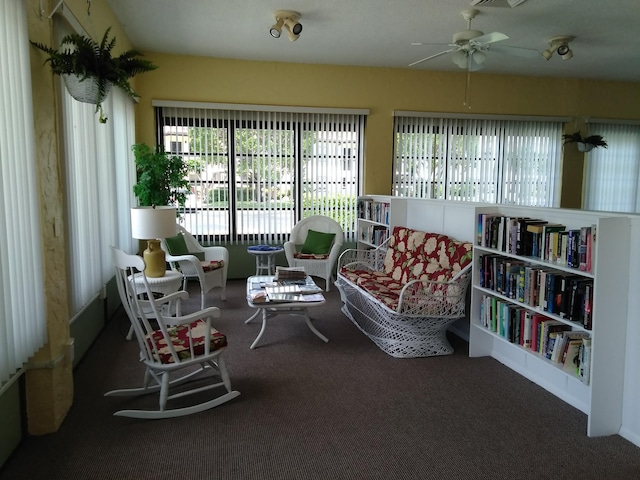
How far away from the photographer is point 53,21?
119 inches

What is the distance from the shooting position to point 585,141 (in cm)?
759

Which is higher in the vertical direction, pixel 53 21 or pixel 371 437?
pixel 53 21

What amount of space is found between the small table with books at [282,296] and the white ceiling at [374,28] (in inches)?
107

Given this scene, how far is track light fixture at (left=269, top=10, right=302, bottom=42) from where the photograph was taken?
488 centimetres

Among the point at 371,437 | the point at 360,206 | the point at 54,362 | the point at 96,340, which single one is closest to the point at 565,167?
the point at 360,206

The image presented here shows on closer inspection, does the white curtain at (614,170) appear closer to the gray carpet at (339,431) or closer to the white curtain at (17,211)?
the gray carpet at (339,431)

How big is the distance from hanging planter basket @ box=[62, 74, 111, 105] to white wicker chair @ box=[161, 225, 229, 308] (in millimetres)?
2482

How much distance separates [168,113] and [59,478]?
521 cm

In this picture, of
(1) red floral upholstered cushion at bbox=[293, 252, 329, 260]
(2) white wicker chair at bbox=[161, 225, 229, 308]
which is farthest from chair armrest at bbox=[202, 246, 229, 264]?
Result: (1) red floral upholstered cushion at bbox=[293, 252, 329, 260]

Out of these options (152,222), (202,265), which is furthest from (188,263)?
(152,222)

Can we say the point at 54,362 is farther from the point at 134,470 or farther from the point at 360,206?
the point at 360,206

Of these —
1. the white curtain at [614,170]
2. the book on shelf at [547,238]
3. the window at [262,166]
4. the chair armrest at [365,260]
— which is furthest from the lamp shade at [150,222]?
the white curtain at [614,170]

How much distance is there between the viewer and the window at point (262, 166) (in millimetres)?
6680

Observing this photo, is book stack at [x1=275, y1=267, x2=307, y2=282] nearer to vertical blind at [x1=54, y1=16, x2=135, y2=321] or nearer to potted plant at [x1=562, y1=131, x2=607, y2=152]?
vertical blind at [x1=54, y1=16, x2=135, y2=321]
